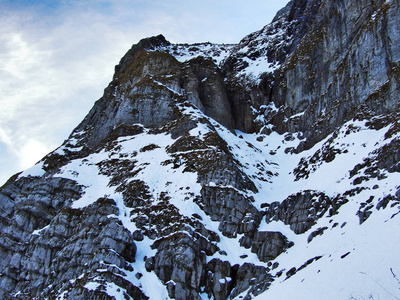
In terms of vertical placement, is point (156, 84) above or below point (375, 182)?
above

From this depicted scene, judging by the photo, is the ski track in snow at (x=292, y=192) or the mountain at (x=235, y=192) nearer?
the ski track in snow at (x=292, y=192)

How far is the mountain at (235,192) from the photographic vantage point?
117 ft

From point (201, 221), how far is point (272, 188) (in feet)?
43.8

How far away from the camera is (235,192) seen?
4828cm

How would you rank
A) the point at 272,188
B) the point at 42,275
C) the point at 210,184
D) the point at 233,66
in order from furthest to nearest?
the point at 233,66
the point at 272,188
the point at 210,184
the point at 42,275

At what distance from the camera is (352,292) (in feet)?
67.4

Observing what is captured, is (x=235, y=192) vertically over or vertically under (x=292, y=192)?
over

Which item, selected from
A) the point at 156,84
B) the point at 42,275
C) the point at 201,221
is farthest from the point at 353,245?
the point at 156,84

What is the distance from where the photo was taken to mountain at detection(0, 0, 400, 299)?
117 ft

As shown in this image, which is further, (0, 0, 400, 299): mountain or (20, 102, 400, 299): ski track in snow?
(0, 0, 400, 299): mountain

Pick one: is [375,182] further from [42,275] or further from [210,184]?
[42,275]

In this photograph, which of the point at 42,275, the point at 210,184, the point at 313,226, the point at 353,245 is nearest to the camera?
the point at 353,245

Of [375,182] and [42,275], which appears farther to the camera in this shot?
[42,275]

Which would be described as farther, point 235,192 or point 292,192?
point 292,192
